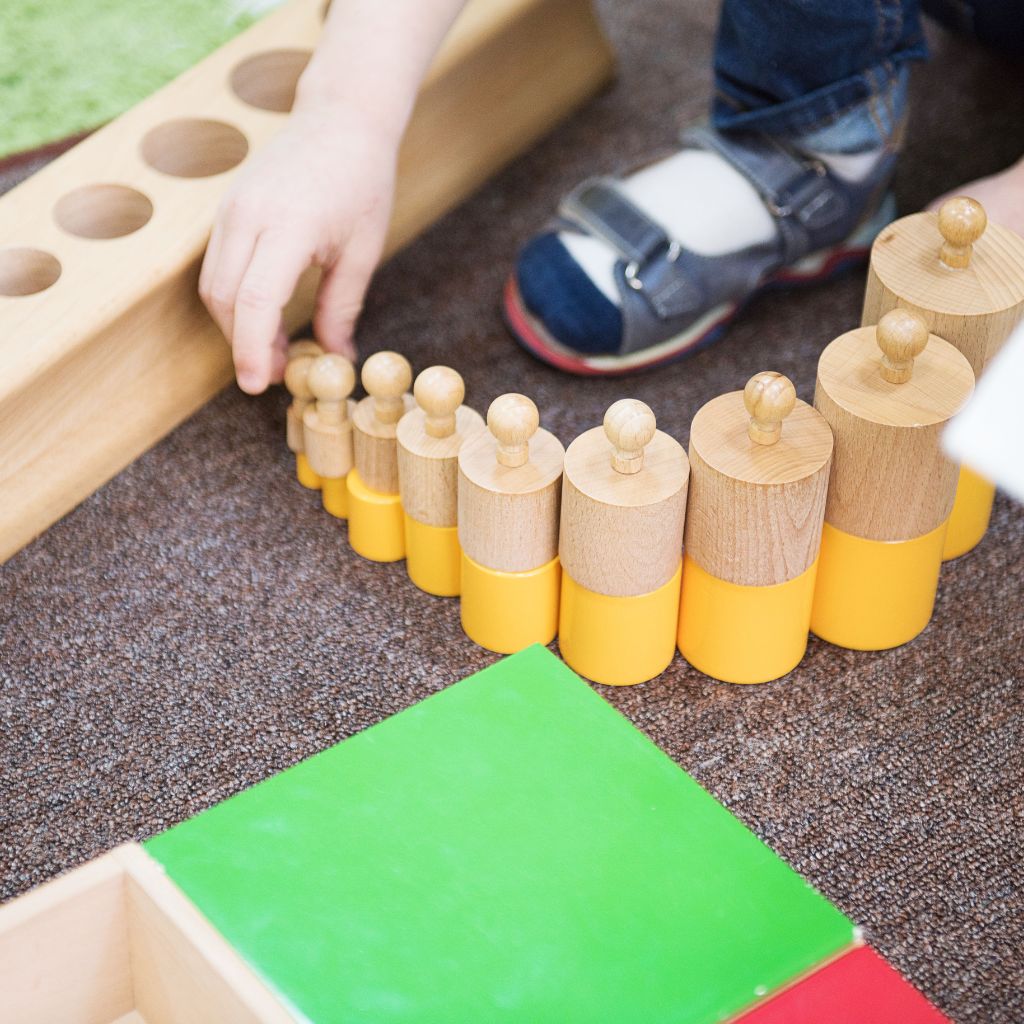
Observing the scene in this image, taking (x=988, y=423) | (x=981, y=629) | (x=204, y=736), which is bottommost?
(x=981, y=629)

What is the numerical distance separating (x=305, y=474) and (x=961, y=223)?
1.61ft

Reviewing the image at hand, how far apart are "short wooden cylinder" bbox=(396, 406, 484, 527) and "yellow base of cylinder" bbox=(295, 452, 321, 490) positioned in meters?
0.13

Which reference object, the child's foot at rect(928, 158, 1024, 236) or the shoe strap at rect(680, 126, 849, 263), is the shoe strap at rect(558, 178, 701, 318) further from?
the child's foot at rect(928, 158, 1024, 236)

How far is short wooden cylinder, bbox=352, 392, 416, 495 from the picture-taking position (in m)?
0.90

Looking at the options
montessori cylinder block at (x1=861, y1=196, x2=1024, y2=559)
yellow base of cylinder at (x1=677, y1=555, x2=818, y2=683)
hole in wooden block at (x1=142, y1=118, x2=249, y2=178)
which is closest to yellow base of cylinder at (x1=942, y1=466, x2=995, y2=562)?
montessori cylinder block at (x1=861, y1=196, x2=1024, y2=559)

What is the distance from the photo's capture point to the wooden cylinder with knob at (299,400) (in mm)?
938

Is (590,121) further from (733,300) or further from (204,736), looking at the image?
(204,736)

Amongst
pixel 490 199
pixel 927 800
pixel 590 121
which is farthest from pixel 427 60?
pixel 927 800

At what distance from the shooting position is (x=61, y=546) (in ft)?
3.22

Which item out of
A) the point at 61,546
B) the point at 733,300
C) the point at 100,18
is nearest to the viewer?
the point at 61,546

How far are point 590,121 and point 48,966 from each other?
3.25 feet

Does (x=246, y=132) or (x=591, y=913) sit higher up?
(x=246, y=132)

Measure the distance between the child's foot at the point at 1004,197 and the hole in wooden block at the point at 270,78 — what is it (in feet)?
1.74

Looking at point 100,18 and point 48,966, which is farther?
point 100,18
